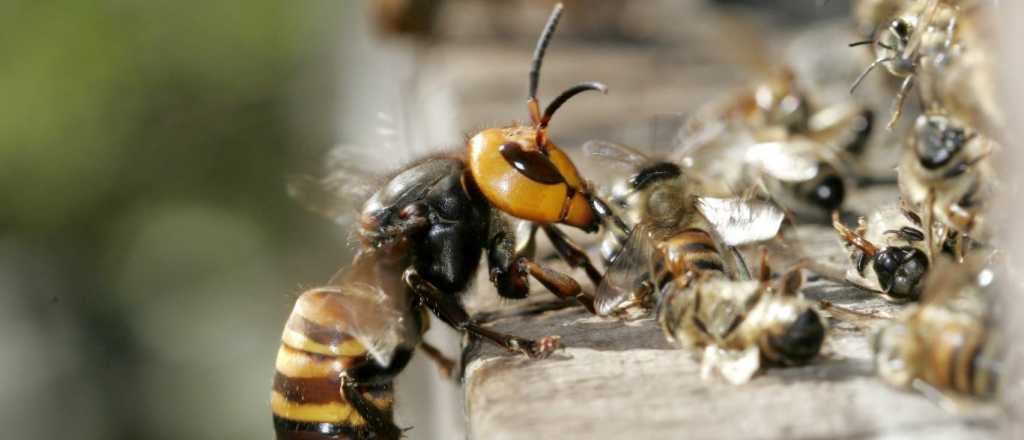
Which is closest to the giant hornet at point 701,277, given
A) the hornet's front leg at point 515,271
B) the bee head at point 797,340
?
the bee head at point 797,340

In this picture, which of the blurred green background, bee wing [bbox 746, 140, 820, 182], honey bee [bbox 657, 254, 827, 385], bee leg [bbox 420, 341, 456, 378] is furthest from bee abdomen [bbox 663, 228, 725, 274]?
the blurred green background

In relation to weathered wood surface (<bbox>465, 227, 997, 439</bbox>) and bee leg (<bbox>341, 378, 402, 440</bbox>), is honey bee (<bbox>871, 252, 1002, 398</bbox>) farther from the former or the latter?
bee leg (<bbox>341, 378, 402, 440</bbox>)

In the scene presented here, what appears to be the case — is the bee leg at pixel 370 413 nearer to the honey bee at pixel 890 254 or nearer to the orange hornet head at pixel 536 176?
the orange hornet head at pixel 536 176

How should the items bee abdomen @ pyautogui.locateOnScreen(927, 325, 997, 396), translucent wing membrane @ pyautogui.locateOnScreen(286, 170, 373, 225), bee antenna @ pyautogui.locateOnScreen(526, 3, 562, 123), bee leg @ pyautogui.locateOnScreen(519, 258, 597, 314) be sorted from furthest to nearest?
1. translucent wing membrane @ pyautogui.locateOnScreen(286, 170, 373, 225)
2. bee antenna @ pyautogui.locateOnScreen(526, 3, 562, 123)
3. bee leg @ pyautogui.locateOnScreen(519, 258, 597, 314)
4. bee abdomen @ pyautogui.locateOnScreen(927, 325, 997, 396)

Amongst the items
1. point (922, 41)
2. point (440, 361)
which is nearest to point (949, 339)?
point (922, 41)

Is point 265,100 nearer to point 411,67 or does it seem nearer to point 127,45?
point 127,45

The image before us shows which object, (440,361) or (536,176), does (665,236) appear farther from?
(440,361)
